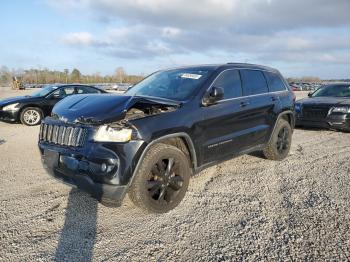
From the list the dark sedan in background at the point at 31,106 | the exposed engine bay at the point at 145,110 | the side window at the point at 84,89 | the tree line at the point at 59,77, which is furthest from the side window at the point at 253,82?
the tree line at the point at 59,77

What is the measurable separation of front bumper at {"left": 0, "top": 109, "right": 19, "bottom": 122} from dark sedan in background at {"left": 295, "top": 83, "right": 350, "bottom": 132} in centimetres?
884

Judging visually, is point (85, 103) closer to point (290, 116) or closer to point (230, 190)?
point (230, 190)

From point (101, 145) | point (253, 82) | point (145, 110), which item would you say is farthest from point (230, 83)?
point (101, 145)

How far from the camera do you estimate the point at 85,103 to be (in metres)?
4.07

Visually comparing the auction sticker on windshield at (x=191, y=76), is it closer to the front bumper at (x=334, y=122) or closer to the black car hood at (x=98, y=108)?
the black car hood at (x=98, y=108)

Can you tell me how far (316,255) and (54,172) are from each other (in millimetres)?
2924

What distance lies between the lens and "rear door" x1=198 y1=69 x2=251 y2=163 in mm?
4547

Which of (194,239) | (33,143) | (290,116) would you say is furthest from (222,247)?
(33,143)

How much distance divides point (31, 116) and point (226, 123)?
8517mm

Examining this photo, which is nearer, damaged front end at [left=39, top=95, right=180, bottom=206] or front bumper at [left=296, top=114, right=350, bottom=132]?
damaged front end at [left=39, top=95, right=180, bottom=206]

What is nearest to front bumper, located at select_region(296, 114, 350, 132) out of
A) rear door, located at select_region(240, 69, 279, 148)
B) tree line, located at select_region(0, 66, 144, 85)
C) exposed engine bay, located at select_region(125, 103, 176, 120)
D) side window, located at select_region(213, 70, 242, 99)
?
rear door, located at select_region(240, 69, 279, 148)

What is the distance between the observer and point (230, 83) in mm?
5137

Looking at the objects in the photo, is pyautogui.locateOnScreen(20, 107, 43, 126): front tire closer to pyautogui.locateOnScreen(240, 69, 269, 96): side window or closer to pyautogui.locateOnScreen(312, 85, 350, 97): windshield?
pyautogui.locateOnScreen(240, 69, 269, 96): side window

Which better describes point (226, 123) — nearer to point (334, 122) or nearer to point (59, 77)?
point (334, 122)
